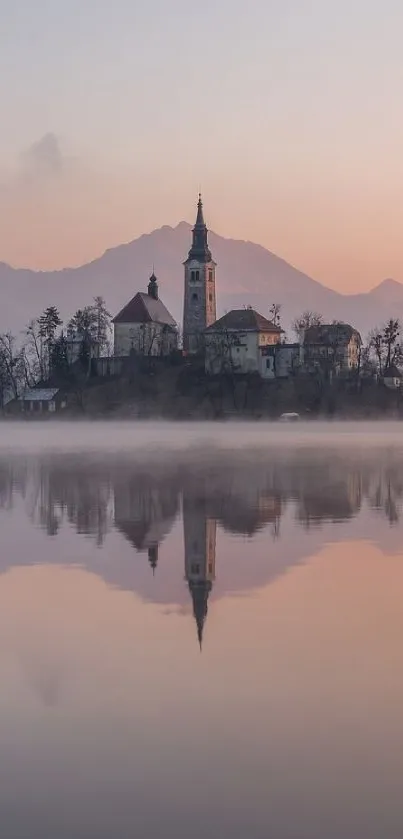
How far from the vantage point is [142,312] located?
518 ft

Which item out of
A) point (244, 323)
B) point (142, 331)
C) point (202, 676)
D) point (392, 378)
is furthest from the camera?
point (142, 331)

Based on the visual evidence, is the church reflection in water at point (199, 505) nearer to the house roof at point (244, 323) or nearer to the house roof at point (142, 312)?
the house roof at point (244, 323)

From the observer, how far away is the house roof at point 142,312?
15738 cm

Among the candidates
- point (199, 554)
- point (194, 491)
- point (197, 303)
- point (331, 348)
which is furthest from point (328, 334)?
point (199, 554)

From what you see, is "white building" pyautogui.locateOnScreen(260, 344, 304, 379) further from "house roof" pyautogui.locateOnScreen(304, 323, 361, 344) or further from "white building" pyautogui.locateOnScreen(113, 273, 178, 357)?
"white building" pyautogui.locateOnScreen(113, 273, 178, 357)

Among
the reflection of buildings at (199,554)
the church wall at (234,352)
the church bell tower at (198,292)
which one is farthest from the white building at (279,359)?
the reflection of buildings at (199,554)

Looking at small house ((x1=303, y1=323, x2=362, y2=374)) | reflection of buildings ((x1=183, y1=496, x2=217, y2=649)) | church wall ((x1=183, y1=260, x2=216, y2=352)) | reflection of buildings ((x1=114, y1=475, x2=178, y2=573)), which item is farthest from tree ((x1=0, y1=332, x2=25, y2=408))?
reflection of buildings ((x1=183, y1=496, x2=217, y2=649))

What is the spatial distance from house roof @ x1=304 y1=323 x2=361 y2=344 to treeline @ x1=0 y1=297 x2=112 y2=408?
27.8 meters

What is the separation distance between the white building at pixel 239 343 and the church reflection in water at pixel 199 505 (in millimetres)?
86221

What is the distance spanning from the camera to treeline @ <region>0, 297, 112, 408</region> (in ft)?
484

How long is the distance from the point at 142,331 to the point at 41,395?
2063 cm

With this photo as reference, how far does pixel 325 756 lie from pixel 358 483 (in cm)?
3230

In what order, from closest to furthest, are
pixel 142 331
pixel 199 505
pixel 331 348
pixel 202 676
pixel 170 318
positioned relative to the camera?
1. pixel 202 676
2. pixel 199 505
3. pixel 331 348
4. pixel 142 331
5. pixel 170 318

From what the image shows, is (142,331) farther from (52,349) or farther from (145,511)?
(145,511)
